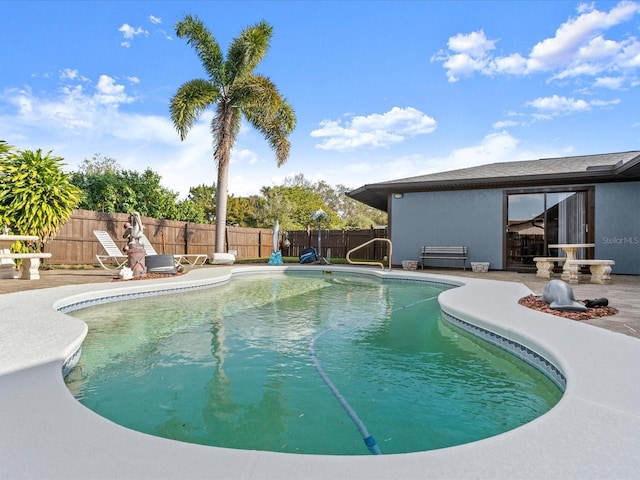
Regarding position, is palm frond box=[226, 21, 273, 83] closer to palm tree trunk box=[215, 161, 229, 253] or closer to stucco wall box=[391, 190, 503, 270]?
palm tree trunk box=[215, 161, 229, 253]

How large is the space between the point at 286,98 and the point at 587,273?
13.1 metres

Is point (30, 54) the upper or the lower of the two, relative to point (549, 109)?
upper

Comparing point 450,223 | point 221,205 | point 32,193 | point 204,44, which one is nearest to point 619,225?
point 450,223

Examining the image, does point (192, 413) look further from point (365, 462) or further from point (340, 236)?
point (340, 236)

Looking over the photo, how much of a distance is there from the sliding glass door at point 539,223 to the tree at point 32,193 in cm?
1377

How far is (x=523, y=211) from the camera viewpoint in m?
12.9

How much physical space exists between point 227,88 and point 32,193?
8467 millimetres

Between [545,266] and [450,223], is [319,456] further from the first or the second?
[450,223]

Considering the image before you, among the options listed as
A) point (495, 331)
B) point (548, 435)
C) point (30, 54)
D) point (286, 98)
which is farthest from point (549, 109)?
point (30, 54)

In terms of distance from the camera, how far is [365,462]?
5.05ft

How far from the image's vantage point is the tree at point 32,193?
9383mm

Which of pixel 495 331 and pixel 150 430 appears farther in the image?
pixel 495 331

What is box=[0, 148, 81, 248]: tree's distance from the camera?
938 cm

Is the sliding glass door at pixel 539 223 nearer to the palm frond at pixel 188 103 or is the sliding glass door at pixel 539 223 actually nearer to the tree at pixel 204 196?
the palm frond at pixel 188 103
